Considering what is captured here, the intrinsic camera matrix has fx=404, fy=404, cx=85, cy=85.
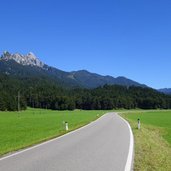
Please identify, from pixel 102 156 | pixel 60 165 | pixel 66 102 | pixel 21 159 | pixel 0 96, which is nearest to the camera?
pixel 60 165

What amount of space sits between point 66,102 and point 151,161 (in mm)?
185431

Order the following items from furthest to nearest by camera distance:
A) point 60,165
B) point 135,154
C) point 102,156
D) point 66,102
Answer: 1. point 66,102
2. point 135,154
3. point 102,156
4. point 60,165

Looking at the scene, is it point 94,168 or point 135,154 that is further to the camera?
point 135,154

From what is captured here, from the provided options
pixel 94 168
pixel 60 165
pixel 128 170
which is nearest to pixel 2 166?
pixel 60 165

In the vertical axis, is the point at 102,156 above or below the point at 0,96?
below

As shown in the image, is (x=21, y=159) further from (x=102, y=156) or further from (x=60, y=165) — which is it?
(x=102, y=156)

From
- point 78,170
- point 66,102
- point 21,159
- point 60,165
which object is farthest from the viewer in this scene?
point 66,102

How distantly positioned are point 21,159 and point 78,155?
8.01ft

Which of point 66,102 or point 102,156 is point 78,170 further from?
point 66,102

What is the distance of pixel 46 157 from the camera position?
14773 millimetres

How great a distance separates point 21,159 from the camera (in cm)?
1422

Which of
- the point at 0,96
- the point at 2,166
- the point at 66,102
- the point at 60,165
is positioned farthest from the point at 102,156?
the point at 66,102

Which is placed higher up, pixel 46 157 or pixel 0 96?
pixel 0 96

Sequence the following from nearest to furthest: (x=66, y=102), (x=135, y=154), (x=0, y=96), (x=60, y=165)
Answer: (x=60, y=165) < (x=135, y=154) < (x=0, y=96) < (x=66, y=102)
